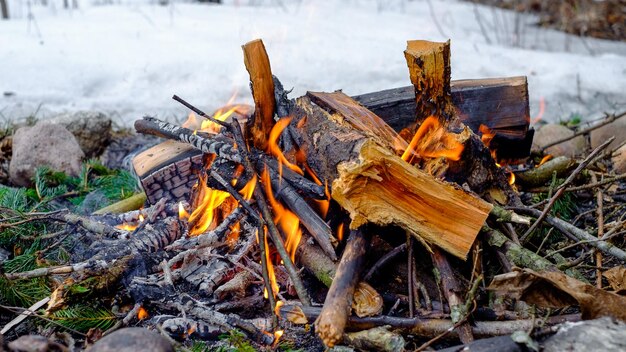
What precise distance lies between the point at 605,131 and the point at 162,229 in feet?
9.85

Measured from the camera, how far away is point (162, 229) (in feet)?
9.77

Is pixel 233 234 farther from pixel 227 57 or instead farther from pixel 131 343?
pixel 227 57

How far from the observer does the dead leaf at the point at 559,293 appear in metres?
2.08

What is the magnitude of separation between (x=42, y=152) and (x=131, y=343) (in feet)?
8.49

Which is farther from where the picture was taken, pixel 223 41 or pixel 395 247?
pixel 223 41

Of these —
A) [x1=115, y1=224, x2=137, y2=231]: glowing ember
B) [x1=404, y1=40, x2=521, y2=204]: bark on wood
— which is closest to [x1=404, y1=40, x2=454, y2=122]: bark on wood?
[x1=404, y1=40, x2=521, y2=204]: bark on wood

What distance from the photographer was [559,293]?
2.14 meters

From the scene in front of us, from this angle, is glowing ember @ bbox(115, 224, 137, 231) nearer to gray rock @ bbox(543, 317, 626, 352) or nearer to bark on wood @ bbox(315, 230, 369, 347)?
bark on wood @ bbox(315, 230, 369, 347)

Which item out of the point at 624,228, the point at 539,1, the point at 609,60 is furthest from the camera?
the point at 539,1

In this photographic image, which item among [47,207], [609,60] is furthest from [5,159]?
[609,60]

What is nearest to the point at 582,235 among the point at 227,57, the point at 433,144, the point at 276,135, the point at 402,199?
the point at 433,144

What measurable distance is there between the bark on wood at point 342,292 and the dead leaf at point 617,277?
40.1 inches

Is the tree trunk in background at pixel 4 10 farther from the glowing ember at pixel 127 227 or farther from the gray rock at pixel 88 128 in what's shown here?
the glowing ember at pixel 127 227

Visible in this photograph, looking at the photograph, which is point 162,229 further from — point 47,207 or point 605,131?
point 605,131
